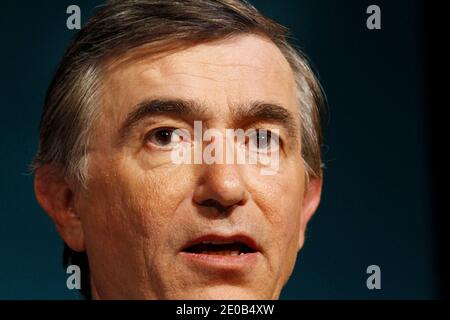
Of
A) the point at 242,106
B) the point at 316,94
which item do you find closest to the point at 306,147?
the point at 316,94

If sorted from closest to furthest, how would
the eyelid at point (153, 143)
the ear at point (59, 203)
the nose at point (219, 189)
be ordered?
the nose at point (219, 189) → the eyelid at point (153, 143) → the ear at point (59, 203)

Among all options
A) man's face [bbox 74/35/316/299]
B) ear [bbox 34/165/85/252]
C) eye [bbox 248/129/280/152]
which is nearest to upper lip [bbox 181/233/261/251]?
man's face [bbox 74/35/316/299]

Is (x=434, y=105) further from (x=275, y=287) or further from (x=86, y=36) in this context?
(x=86, y=36)

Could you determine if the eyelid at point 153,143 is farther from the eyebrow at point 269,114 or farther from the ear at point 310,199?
the ear at point 310,199

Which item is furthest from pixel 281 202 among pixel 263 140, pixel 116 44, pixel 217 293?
pixel 116 44

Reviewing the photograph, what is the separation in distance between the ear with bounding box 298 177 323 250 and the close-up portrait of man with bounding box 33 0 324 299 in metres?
0.07

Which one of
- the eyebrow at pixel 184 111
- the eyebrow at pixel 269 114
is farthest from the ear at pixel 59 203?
the eyebrow at pixel 269 114

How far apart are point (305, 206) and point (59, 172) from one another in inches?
22.4

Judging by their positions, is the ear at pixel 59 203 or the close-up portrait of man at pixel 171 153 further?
the ear at pixel 59 203

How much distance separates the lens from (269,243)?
1431 mm

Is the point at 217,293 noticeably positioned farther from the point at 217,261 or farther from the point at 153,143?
the point at 153,143

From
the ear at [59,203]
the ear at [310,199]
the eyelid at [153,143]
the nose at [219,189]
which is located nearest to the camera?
the nose at [219,189]

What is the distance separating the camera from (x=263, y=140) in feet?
4.97

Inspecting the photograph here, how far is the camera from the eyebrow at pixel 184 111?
1.43m
